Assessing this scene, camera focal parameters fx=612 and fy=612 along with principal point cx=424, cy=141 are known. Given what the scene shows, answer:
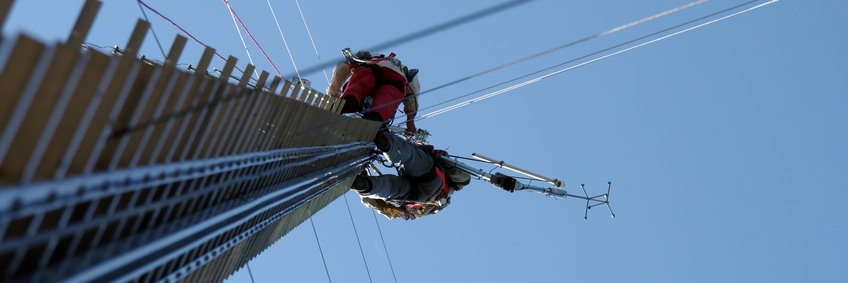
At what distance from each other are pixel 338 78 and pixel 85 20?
8.57 meters

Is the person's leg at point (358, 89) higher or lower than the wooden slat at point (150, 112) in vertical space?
higher

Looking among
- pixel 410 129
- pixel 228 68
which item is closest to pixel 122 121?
pixel 228 68

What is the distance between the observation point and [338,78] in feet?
37.9

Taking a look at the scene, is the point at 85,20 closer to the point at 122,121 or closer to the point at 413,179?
the point at 122,121

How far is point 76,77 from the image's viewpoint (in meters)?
2.60

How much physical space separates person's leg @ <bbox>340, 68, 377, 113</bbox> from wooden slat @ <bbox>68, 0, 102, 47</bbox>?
622 centimetres

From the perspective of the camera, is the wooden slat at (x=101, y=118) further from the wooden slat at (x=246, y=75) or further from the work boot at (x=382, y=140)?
the work boot at (x=382, y=140)

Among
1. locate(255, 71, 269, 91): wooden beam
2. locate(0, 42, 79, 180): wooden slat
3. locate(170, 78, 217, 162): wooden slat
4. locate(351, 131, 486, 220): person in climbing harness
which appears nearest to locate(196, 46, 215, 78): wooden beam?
locate(170, 78, 217, 162): wooden slat

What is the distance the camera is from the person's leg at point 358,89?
9.32m

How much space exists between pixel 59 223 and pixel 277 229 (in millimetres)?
5172

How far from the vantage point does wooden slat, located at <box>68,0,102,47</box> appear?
116 inches

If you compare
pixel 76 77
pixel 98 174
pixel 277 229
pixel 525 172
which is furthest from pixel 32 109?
pixel 525 172

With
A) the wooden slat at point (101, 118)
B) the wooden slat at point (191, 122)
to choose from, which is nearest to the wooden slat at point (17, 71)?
the wooden slat at point (101, 118)

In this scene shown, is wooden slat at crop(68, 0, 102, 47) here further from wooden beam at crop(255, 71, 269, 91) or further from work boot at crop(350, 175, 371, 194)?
work boot at crop(350, 175, 371, 194)
